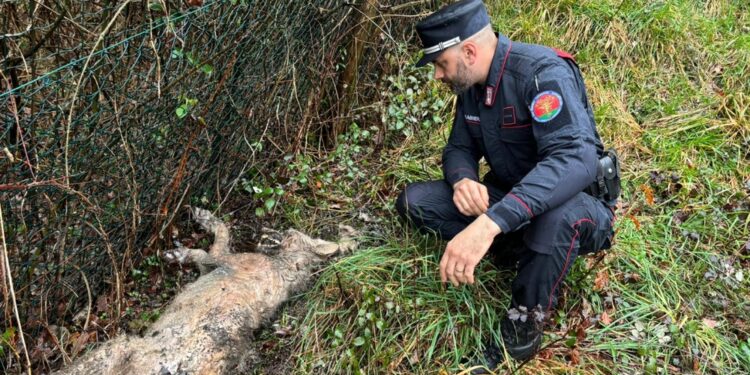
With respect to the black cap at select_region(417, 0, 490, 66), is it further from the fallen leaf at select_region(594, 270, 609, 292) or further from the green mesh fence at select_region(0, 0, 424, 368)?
the fallen leaf at select_region(594, 270, 609, 292)

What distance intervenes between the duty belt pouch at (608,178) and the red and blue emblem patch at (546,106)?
399mm

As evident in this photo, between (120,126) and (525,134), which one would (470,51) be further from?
(120,126)

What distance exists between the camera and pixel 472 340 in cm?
262

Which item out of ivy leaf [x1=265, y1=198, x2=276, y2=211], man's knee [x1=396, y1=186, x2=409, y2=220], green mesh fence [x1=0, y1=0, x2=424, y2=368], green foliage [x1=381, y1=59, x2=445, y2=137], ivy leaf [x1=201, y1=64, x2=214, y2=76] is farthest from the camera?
green foliage [x1=381, y1=59, x2=445, y2=137]

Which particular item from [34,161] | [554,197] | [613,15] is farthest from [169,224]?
[613,15]

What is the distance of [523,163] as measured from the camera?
2.72 m

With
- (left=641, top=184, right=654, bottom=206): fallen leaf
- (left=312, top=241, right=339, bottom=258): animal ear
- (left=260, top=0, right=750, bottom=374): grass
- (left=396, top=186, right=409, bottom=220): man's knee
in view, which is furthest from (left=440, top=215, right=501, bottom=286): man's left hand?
(left=641, top=184, right=654, bottom=206): fallen leaf

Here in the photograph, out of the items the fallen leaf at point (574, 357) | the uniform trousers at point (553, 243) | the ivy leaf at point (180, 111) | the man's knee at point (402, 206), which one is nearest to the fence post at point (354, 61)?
the man's knee at point (402, 206)

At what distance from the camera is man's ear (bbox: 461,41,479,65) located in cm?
257

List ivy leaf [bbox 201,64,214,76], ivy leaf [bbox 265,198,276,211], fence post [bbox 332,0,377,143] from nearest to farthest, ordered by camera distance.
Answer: ivy leaf [bbox 201,64,214,76]
ivy leaf [bbox 265,198,276,211]
fence post [bbox 332,0,377,143]

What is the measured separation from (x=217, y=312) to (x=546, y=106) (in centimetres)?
159

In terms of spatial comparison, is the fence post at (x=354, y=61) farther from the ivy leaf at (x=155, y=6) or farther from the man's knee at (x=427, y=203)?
the ivy leaf at (x=155, y=6)

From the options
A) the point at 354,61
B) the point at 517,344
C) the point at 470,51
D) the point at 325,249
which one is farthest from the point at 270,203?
the point at 517,344

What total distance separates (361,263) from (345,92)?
1.34 m
